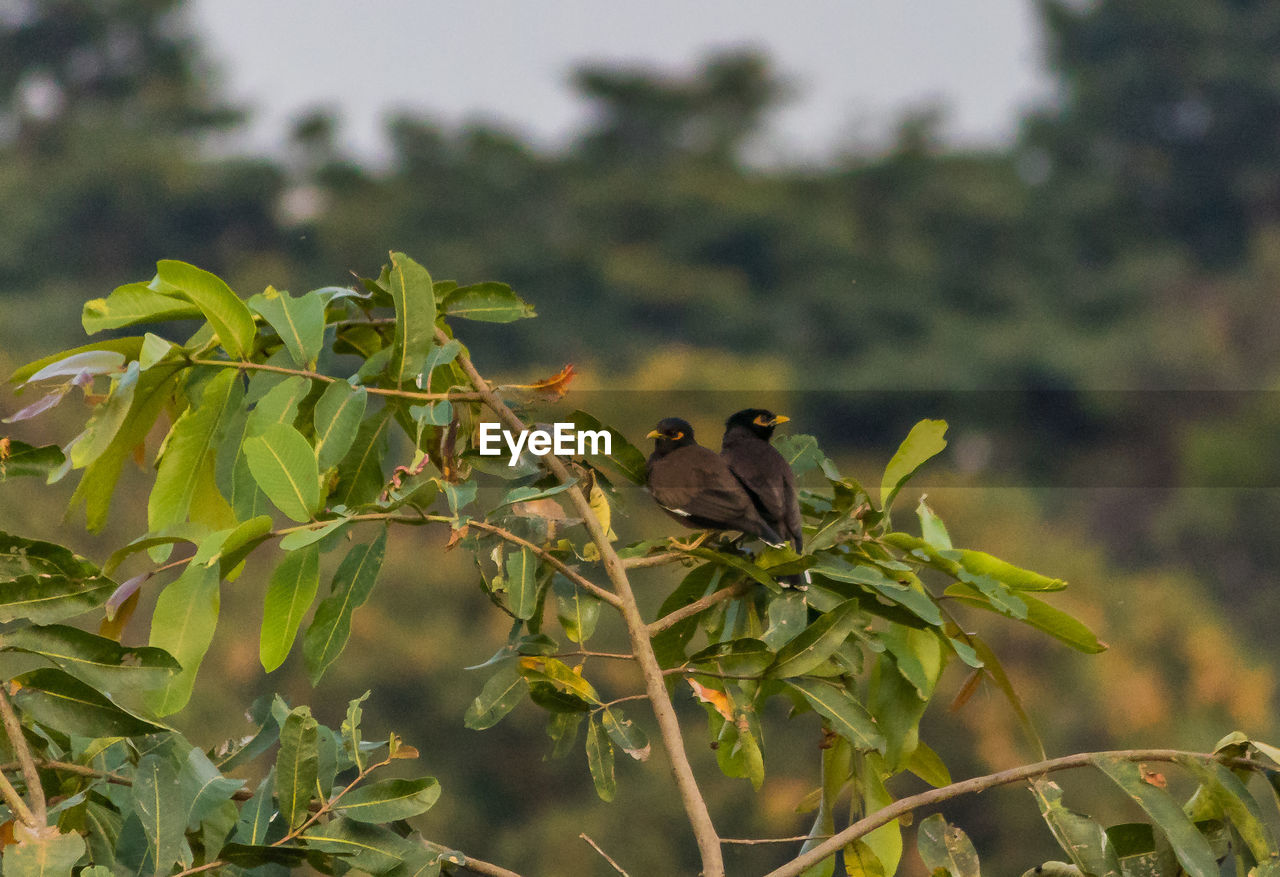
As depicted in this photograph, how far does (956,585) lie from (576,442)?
0.31 meters

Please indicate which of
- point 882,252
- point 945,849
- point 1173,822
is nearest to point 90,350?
point 945,849

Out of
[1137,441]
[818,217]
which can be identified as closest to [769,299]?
[818,217]

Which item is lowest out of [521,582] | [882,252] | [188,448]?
[521,582]

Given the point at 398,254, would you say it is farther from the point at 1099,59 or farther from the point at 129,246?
the point at 1099,59

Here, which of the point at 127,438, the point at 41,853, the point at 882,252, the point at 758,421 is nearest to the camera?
the point at 41,853

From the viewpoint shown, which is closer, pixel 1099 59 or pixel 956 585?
pixel 956 585

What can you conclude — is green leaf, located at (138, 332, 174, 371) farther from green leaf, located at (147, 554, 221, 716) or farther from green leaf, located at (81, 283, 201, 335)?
green leaf, located at (147, 554, 221, 716)

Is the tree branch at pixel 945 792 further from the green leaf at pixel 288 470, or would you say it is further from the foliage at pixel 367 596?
the green leaf at pixel 288 470

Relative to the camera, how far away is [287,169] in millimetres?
22375

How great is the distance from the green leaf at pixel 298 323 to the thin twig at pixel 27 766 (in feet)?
0.98

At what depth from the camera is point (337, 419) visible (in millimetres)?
1001

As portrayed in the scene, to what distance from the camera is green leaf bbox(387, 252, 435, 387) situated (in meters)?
1.04

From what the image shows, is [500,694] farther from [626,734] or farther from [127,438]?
[127,438]

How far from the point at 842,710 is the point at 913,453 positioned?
0.73 ft
